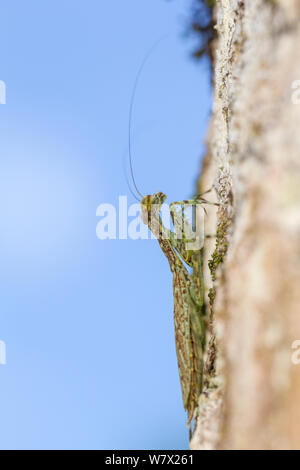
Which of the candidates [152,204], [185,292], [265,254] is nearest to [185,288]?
[185,292]

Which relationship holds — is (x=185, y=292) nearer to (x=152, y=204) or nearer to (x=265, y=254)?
(x=152, y=204)

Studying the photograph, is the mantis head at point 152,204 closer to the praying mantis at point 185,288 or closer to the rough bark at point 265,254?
the praying mantis at point 185,288

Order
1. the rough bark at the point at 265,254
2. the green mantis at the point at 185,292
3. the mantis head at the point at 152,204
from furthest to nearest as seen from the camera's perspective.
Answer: the mantis head at the point at 152,204 < the green mantis at the point at 185,292 < the rough bark at the point at 265,254

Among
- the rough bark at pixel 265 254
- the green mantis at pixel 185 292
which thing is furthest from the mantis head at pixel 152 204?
the rough bark at pixel 265 254

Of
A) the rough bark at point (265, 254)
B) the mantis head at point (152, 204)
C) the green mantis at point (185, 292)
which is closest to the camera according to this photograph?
the rough bark at point (265, 254)
